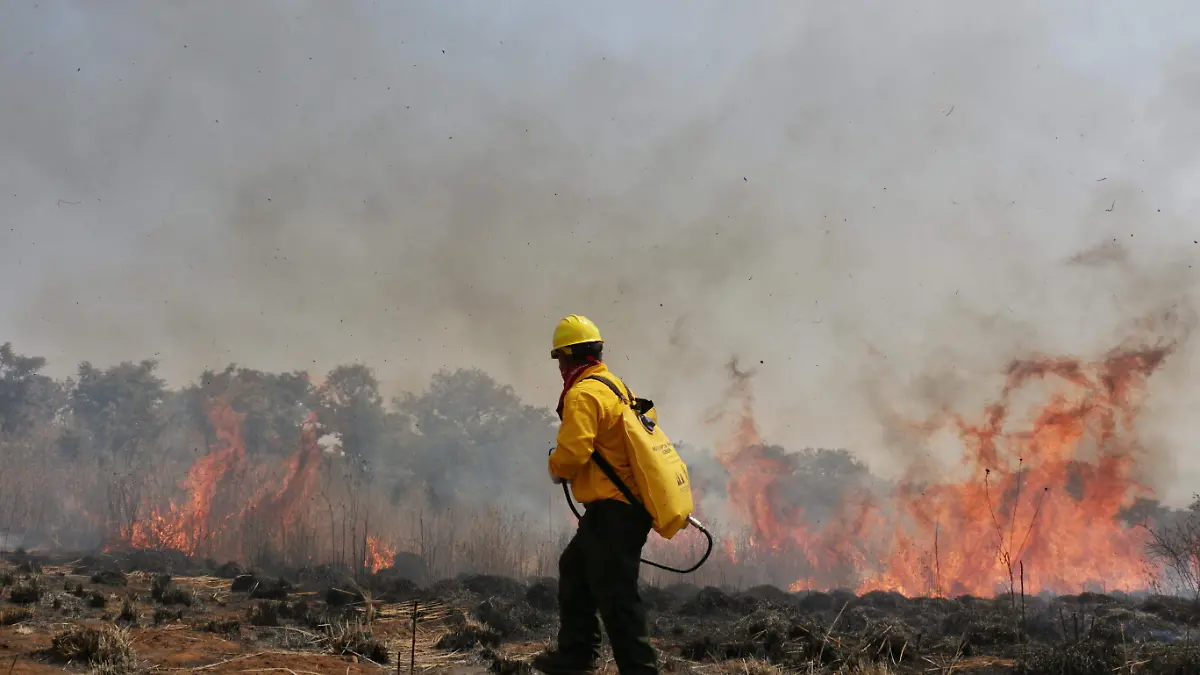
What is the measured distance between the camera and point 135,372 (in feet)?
92.5

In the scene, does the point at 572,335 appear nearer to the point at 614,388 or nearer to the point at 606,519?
the point at 614,388

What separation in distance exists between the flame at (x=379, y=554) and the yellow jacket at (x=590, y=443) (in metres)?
18.9

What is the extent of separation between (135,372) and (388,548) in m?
14.7

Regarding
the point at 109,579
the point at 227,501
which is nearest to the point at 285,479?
the point at 227,501

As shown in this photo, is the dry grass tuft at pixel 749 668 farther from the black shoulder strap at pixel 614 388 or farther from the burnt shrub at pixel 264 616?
the burnt shrub at pixel 264 616

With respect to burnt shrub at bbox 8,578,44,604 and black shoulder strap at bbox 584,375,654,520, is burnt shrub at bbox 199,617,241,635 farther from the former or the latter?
black shoulder strap at bbox 584,375,654,520

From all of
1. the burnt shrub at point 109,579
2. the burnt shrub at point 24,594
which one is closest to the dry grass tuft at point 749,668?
Answer: the burnt shrub at point 24,594

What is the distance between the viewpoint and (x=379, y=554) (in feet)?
72.2

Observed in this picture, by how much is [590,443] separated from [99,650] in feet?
15.6

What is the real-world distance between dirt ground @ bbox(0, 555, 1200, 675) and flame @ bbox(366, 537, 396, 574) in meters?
8.31

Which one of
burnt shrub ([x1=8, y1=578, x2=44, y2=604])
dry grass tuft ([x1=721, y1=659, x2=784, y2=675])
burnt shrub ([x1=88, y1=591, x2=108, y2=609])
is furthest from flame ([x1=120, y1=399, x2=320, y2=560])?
dry grass tuft ([x1=721, y1=659, x2=784, y2=675])

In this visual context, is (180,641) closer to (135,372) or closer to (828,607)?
(828,607)

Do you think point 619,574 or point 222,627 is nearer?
point 619,574

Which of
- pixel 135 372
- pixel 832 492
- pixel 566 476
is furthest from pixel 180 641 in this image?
pixel 135 372
